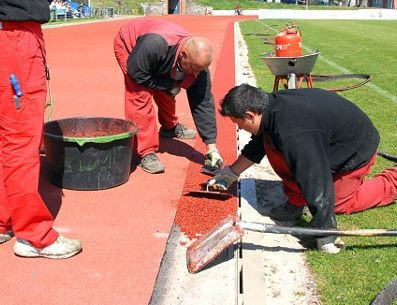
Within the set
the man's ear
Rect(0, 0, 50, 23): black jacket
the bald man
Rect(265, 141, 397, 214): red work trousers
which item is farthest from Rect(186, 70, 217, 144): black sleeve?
Rect(0, 0, 50, 23): black jacket

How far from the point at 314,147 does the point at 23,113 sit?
1839 mm

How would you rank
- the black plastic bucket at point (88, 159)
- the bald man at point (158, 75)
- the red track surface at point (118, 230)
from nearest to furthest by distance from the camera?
the red track surface at point (118, 230)
the black plastic bucket at point (88, 159)
the bald man at point (158, 75)

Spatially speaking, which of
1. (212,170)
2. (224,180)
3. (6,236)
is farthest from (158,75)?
(6,236)

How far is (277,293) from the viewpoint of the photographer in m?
3.00

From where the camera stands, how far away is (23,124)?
9.95 ft

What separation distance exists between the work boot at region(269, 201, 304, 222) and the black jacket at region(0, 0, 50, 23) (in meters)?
2.24

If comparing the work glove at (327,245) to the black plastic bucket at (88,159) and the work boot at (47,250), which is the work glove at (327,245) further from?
the black plastic bucket at (88,159)

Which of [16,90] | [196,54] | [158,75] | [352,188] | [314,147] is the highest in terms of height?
[196,54]

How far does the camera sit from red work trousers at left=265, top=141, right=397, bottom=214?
3730 mm

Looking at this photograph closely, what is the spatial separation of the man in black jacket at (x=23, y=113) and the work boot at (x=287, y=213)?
1743 mm

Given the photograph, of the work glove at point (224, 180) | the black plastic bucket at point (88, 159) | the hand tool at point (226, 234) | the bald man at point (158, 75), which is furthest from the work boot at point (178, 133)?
the hand tool at point (226, 234)

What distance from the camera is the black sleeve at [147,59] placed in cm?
446

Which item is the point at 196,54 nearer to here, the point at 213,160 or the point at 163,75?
the point at 163,75

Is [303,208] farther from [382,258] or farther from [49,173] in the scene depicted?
[49,173]
